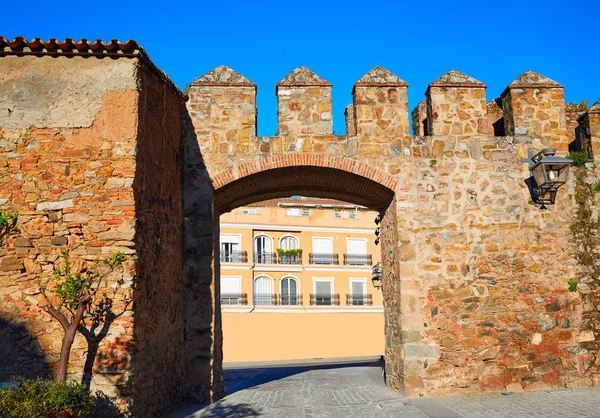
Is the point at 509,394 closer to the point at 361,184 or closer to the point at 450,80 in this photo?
the point at 361,184

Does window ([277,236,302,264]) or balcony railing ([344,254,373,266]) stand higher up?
window ([277,236,302,264])

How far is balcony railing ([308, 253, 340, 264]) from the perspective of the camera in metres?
32.5

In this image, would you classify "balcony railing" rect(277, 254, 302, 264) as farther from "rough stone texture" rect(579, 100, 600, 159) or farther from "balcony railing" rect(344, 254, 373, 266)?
"rough stone texture" rect(579, 100, 600, 159)

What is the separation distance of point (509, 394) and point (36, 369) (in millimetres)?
6630

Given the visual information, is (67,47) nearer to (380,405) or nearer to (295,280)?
(380,405)

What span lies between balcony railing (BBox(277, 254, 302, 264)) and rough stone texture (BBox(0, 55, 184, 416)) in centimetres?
2393

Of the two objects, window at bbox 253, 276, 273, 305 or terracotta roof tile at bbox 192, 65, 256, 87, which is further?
window at bbox 253, 276, 273, 305

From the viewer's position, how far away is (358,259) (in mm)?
33031

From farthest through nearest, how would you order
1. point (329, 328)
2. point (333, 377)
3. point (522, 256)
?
point (329, 328)
point (333, 377)
point (522, 256)

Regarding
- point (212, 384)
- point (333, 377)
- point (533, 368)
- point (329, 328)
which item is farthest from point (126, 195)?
point (329, 328)

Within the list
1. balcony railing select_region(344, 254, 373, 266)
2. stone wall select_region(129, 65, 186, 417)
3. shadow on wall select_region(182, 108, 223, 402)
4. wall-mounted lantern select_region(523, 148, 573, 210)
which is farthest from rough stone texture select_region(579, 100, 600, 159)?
balcony railing select_region(344, 254, 373, 266)

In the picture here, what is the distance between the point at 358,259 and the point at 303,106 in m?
23.2

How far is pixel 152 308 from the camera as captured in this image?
8.12 metres

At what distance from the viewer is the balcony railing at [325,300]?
32.2 m
